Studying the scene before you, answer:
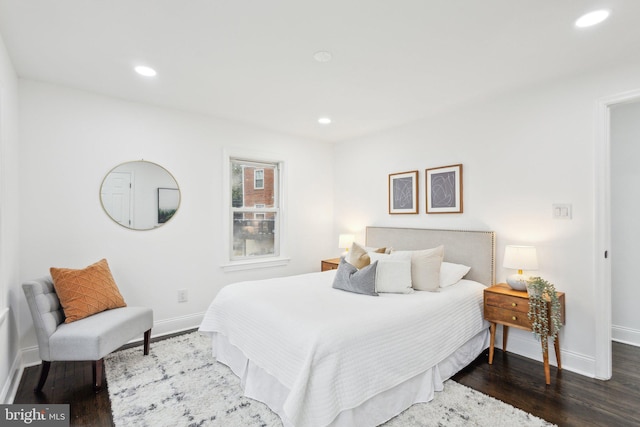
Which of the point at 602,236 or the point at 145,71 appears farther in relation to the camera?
the point at 145,71

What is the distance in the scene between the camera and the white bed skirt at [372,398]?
188cm

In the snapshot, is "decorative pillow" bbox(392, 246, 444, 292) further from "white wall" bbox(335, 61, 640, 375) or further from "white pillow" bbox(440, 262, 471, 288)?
"white wall" bbox(335, 61, 640, 375)

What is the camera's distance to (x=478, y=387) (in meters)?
2.40


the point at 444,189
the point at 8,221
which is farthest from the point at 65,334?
the point at 444,189

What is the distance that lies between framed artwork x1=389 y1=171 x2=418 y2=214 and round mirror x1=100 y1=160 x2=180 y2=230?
2.61 metres

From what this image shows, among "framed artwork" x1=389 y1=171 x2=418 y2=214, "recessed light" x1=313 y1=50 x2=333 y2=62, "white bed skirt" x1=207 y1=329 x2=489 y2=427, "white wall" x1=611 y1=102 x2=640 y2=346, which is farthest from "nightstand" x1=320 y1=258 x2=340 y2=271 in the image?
"white wall" x1=611 y1=102 x2=640 y2=346

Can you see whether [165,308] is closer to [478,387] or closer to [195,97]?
[195,97]

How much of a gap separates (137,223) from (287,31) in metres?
2.48

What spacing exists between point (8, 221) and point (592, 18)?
4117mm

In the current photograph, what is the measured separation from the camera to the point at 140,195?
3.33 metres

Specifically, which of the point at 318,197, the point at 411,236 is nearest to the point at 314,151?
the point at 318,197

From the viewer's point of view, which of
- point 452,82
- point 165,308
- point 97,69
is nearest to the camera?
point 97,69

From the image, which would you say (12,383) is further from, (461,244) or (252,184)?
(461,244)

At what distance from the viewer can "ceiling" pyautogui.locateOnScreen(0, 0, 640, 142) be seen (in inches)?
72.3
